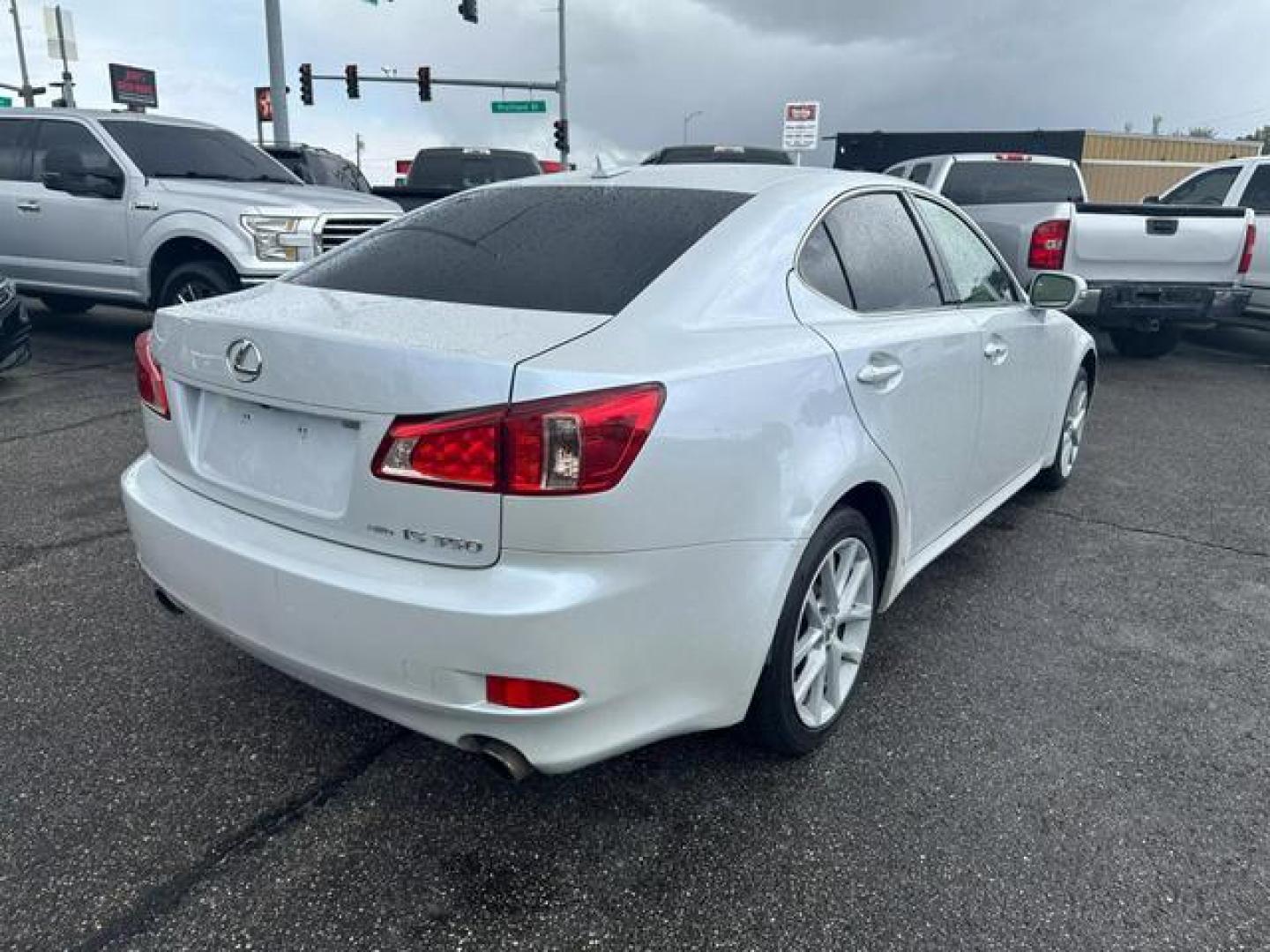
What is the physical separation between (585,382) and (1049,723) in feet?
6.26

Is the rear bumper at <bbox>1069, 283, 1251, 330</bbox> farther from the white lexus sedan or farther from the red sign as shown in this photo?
the red sign

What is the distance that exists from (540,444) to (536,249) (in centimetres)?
90

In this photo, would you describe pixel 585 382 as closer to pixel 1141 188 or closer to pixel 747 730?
pixel 747 730

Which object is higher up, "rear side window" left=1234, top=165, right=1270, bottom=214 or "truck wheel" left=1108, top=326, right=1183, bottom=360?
"rear side window" left=1234, top=165, right=1270, bottom=214

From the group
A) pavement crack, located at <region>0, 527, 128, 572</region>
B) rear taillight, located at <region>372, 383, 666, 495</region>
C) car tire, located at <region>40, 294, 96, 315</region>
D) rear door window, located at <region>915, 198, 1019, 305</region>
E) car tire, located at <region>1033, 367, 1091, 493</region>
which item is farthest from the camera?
car tire, located at <region>40, 294, 96, 315</region>

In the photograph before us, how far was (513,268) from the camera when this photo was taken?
246 centimetres

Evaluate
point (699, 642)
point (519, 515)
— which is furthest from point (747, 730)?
point (519, 515)

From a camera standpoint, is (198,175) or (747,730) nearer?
(747,730)

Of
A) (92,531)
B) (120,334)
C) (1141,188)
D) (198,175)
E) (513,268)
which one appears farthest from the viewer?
(1141,188)

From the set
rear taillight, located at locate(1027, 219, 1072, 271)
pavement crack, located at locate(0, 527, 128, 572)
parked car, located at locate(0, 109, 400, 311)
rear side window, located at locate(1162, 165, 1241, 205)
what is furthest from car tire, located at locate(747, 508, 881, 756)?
rear side window, located at locate(1162, 165, 1241, 205)

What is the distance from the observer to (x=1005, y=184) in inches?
389

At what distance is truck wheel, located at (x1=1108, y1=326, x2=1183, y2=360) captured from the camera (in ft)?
31.0

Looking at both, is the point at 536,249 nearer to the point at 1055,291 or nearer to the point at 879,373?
the point at 879,373

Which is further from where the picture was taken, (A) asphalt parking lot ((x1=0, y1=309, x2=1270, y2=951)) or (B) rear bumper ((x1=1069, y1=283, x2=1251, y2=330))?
(B) rear bumper ((x1=1069, y1=283, x2=1251, y2=330))
